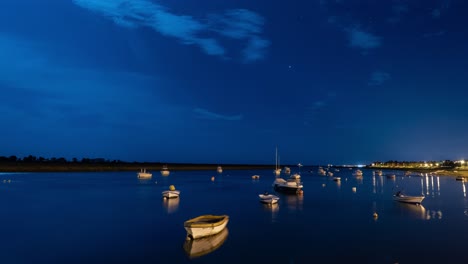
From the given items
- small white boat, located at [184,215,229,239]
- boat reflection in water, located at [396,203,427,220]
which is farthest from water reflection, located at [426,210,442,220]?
small white boat, located at [184,215,229,239]

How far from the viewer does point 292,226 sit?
96.9ft

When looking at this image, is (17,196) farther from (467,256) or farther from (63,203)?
(467,256)

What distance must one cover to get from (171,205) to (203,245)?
21908 millimetres

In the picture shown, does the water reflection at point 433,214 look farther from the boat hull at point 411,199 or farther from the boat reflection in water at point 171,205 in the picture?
the boat reflection in water at point 171,205

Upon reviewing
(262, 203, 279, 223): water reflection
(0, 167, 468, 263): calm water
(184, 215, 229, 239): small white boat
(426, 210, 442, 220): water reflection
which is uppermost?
(184, 215, 229, 239): small white boat

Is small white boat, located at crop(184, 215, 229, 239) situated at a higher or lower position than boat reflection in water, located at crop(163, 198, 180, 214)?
higher

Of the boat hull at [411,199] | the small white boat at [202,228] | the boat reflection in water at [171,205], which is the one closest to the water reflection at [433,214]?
the boat hull at [411,199]

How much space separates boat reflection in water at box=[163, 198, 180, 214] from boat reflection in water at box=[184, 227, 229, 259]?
571 inches

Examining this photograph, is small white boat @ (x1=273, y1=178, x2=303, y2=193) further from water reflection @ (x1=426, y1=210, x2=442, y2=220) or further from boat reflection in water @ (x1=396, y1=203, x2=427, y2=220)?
water reflection @ (x1=426, y1=210, x2=442, y2=220)

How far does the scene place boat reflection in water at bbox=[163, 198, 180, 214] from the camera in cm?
3876

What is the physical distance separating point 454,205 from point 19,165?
148m

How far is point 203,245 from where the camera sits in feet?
72.4

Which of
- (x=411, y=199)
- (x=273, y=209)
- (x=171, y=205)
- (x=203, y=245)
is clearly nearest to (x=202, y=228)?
(x=203, y=245)

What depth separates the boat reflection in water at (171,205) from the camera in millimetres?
38763
